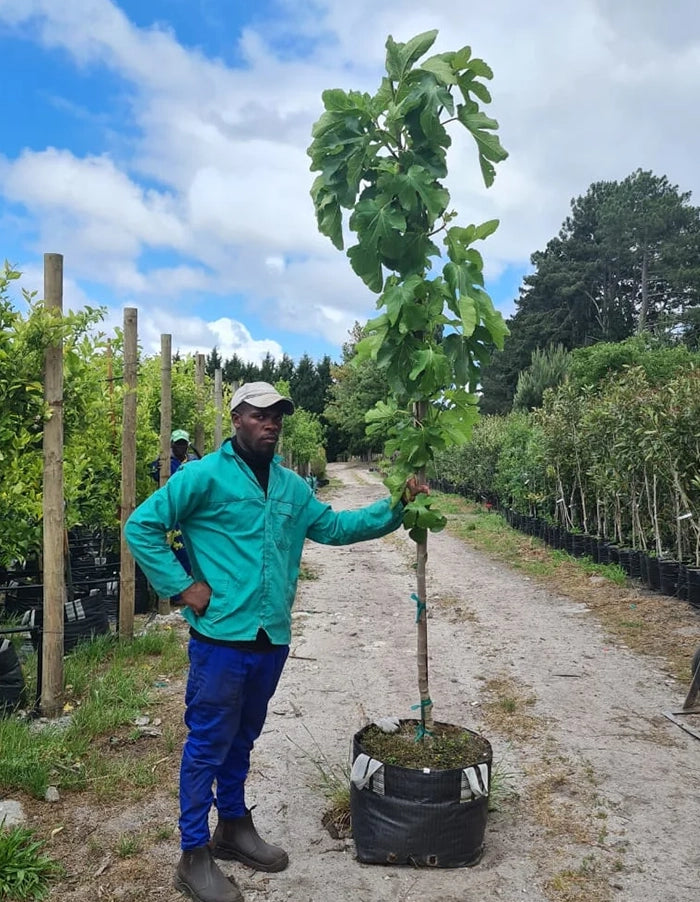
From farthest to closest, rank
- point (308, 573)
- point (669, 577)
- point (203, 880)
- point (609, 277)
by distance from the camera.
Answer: point (609, 277) < point (308, 573) < point (669, 577) < point (203, 880)

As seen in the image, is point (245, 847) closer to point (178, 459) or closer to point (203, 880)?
point (203, 880)

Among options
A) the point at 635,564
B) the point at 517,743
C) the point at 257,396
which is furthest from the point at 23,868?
the point at 635,564

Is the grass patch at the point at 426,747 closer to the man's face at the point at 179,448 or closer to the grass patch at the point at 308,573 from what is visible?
the man's face at the point at 179,448

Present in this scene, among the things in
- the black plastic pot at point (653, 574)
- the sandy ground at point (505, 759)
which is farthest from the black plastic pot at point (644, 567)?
the sandy ground at point (505, 759)

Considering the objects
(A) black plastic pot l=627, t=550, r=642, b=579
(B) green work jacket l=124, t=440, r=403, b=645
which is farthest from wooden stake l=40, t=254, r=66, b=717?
(A) black plastic pot l=627, t=550, r=642, b=579

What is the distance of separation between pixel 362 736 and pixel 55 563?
241 centimetres

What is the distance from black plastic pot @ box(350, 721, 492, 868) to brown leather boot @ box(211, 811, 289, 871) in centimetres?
40

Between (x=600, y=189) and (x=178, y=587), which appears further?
(x=600, y=189)

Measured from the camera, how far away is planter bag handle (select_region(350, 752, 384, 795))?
11.4 feet

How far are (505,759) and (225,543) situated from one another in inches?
99.3

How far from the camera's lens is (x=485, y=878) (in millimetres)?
3428

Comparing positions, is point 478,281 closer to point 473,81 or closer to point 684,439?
point 473,81

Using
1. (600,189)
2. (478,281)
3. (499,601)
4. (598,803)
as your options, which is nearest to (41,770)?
(598,803)

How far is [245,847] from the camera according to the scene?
3.54 meters
